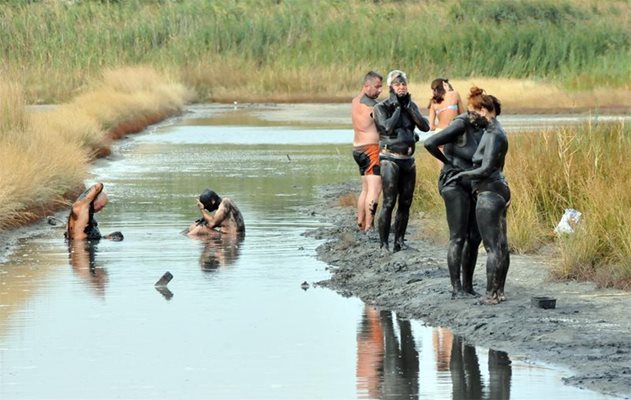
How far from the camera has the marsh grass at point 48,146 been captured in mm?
20781

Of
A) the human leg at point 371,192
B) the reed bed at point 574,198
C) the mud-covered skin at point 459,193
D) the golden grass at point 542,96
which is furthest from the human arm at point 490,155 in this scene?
the golden grass at point 542,96

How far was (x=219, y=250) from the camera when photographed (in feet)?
58.3

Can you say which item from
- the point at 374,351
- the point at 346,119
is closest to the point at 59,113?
the point at 346,119

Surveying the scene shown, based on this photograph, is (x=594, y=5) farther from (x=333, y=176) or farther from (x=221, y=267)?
(x=221, y=267)

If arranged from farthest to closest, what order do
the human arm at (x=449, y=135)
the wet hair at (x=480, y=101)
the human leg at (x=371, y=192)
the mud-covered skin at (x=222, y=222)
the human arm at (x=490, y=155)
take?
the mud-covered skin at (x=222, y=222) < the human leg at (x=371, y=192) < the human arm at (x=449, y=135) < the wet hair at (x=480, y=101) < the human arm at (x=490, y=155)

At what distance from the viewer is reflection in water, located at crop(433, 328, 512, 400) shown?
9.99 m

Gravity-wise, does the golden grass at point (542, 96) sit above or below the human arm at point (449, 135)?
below

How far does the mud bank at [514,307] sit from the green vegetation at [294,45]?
135 ft

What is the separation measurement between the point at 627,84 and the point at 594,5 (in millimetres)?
28897

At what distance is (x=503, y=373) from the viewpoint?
1058cm

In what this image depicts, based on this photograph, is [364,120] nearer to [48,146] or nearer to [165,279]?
[165,279]

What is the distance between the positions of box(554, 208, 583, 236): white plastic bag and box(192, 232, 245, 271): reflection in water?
10.3ft

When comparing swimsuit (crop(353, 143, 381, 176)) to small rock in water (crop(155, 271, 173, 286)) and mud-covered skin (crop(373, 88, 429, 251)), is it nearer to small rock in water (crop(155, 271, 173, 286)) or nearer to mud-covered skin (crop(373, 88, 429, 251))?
mud-covered skin (crop(373, 88, 429, 251))

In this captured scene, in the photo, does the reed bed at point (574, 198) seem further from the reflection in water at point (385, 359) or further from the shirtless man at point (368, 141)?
the reflection in water at point (385, 359)
